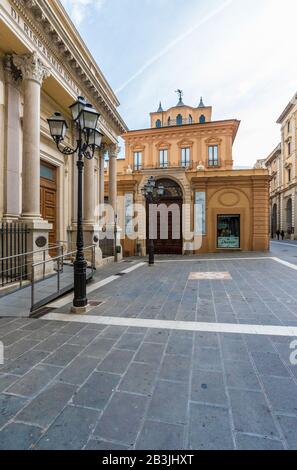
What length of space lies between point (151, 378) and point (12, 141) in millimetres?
7462

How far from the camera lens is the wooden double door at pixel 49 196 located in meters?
9.65

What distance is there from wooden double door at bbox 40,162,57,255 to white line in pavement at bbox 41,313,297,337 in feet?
19.3

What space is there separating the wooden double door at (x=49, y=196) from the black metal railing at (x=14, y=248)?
2.92 m

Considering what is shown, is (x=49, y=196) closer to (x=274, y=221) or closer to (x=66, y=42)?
(x=66, y=42)

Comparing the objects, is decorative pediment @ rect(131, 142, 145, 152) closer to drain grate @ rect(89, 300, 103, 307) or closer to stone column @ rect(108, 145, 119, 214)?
stone column @ rect(108, 145, 119, 214)

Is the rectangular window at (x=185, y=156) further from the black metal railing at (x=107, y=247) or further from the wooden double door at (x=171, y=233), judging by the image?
the black metal railing at (x=107, y=247)

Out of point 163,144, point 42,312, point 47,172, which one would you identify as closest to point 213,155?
point 163,144

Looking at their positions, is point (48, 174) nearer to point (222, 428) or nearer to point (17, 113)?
point (17, 113)

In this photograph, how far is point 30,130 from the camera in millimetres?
6977

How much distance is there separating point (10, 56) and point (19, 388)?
8.44 metres

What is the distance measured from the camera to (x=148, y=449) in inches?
69.6

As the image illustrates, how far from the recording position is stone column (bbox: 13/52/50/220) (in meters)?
6.96

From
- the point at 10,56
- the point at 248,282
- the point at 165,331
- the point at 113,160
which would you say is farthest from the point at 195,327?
the point at 113,160

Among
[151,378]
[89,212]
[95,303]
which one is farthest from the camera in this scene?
[89,212]
